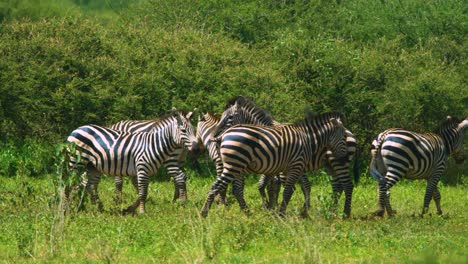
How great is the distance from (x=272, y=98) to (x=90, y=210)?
951 centimetres

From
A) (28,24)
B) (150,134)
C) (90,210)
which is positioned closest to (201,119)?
(150,134)

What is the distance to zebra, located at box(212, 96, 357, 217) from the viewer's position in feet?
59.8

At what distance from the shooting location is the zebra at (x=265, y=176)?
18.2 metres

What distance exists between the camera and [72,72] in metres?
25.3

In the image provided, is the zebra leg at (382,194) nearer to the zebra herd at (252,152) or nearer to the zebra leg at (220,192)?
the zebra herd at (252,152)

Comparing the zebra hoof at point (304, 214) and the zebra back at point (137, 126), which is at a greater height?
the zebra back at point (137, 126)

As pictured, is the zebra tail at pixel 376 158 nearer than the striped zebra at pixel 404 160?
No

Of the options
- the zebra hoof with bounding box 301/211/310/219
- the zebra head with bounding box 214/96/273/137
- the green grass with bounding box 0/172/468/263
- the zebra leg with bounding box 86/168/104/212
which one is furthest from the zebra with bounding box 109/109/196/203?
the zebra hoof with bounding box 301/211/310/219

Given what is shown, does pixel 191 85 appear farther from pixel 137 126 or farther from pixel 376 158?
pixel 376 158

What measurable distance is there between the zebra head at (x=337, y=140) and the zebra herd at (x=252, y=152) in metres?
0.02

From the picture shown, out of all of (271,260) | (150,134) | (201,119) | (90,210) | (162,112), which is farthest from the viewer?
(162,112)

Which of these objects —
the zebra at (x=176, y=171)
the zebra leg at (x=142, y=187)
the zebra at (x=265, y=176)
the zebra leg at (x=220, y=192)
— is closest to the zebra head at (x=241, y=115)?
the zebra at (x=265, y=176)

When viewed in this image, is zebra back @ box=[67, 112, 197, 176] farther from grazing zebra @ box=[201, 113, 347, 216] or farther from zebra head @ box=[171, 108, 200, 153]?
grazing zebra @ box=[201, 113, 347, 216]

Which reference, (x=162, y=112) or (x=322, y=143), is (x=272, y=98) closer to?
(x=162, y=112)
